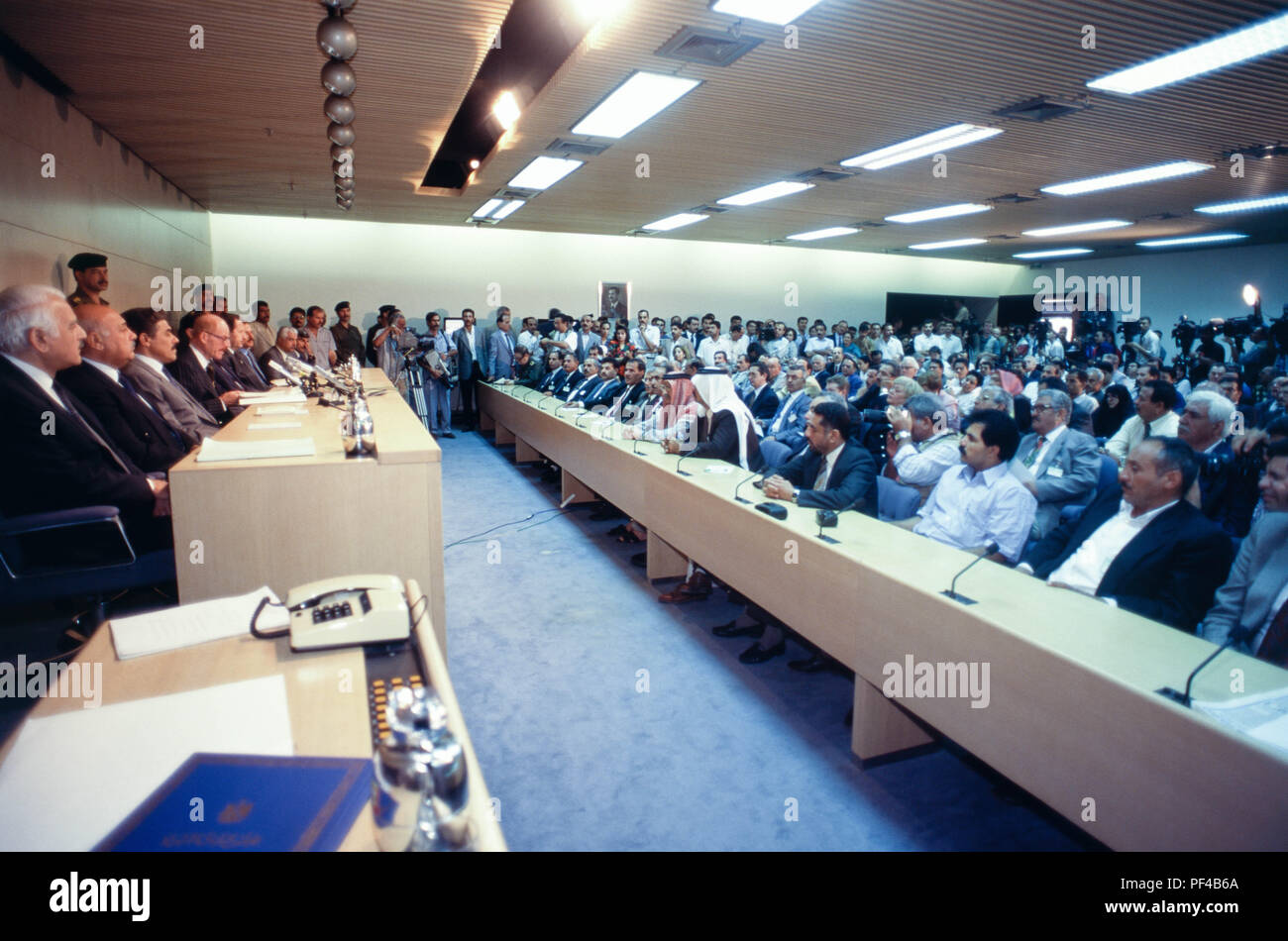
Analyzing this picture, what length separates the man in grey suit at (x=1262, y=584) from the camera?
193 centimetres

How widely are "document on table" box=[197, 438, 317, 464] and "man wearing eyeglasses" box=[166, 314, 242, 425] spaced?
2.76 meters

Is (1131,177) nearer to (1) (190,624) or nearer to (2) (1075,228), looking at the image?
(2) (1075,228)

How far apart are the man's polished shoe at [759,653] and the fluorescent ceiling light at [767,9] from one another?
2926 millimetres

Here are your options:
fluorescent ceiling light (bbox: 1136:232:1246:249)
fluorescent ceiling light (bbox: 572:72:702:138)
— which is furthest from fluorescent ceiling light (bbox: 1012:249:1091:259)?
fluorescent ceiling light (bbox: 572:72:702:138)

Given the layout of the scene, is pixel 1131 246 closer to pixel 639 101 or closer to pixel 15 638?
pixel 639 101

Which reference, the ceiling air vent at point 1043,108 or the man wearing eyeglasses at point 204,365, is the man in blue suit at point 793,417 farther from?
the man wearing eyeglasses at point 204,365

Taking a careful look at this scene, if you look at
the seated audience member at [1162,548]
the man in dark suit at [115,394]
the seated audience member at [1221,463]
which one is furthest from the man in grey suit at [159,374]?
the seated audience member at [1221,463]

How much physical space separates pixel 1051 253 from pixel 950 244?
2.71 m

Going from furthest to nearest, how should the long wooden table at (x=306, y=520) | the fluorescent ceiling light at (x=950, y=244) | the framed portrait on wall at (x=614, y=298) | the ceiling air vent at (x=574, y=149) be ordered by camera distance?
the framed portrait on wall at (x=614, y=298) < the fluorescent ceiling light at (x=950, y=244) < the ceiling air vent at (x=574, y=149) < the long wooden table at (x=306, y=520)

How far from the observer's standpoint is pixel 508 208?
9016 mm

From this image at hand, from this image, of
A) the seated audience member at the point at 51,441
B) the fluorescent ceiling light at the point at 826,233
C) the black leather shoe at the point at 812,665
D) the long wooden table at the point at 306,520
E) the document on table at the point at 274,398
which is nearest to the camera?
the long wooden table at the point at 306,520

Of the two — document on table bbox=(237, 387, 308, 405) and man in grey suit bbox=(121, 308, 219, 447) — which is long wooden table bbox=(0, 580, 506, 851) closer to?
man in grey suit bbox=(121, 308, 219, 447)

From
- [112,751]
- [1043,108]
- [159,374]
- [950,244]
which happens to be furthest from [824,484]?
[950,244]

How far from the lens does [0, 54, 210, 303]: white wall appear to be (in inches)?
146
